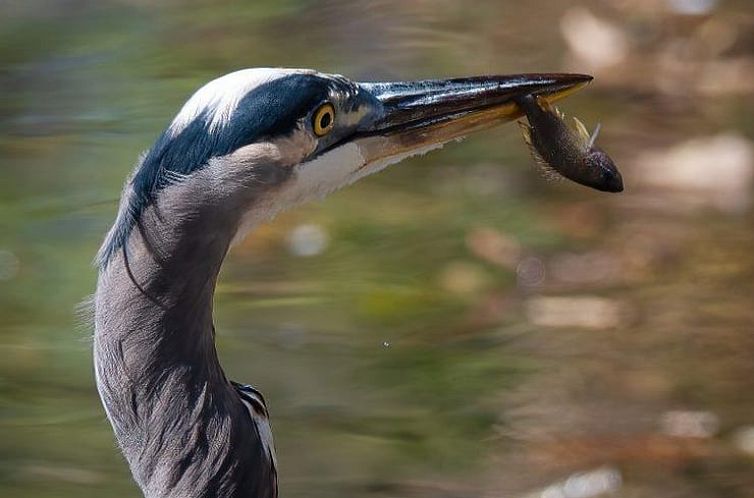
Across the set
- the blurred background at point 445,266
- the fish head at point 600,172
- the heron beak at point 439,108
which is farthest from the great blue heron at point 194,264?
the blurred background at point 445,266

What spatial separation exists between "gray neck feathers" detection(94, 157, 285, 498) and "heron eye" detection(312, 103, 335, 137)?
0.56 ft

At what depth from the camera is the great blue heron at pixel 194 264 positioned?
8.77 feet

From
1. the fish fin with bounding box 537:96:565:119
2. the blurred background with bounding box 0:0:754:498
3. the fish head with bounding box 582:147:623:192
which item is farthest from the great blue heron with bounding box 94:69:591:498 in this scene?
the blurred background with bounding box 0:0:754:498

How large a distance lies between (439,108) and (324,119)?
0.32 m

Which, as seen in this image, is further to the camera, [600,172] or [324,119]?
[600,172]

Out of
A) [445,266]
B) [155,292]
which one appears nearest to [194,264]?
[155,292]

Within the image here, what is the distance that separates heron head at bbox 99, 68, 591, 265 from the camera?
2.69 metres

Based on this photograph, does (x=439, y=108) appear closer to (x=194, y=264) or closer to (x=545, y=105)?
(x=545, y=105)

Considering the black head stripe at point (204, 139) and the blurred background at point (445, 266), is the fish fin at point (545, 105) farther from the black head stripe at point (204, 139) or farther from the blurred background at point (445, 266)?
the blurred background at point (445, 266)

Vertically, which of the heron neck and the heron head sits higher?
the heron head

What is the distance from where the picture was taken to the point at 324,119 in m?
2.98

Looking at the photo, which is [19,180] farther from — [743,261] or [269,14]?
[743,261]

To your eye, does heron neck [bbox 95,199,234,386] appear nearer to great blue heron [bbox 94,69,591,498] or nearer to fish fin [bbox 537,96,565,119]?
great blue heron [bbox 94,69,591,498]

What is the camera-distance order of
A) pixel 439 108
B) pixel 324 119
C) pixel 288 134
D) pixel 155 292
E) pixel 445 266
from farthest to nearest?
pixel 445 266, pixel 439 108, pixel 324 119, pixel 288 134, pixel 155 292
